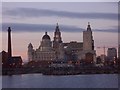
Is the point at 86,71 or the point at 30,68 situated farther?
the point at 86,71

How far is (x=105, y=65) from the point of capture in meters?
17.8

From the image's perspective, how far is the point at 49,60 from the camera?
18609 mm

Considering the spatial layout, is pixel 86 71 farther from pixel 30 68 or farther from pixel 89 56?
pixel 30 68

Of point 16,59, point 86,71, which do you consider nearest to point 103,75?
point 86,71

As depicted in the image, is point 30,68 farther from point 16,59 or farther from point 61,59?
point 61,59

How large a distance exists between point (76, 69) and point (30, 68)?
2390mm

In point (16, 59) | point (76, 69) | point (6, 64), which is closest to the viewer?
point (6, 64)

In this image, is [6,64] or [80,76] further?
[80,76]

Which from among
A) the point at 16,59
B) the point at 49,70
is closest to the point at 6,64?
the point at 16,59

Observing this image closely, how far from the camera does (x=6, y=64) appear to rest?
49.5ft

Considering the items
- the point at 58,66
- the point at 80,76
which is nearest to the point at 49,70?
the point at 58,66

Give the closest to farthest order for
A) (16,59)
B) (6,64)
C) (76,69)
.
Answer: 1. (6,64)
2. (16,59)
3. (76,69)

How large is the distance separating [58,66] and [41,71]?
1180mm

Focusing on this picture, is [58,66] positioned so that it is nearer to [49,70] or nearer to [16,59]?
[49,70]
